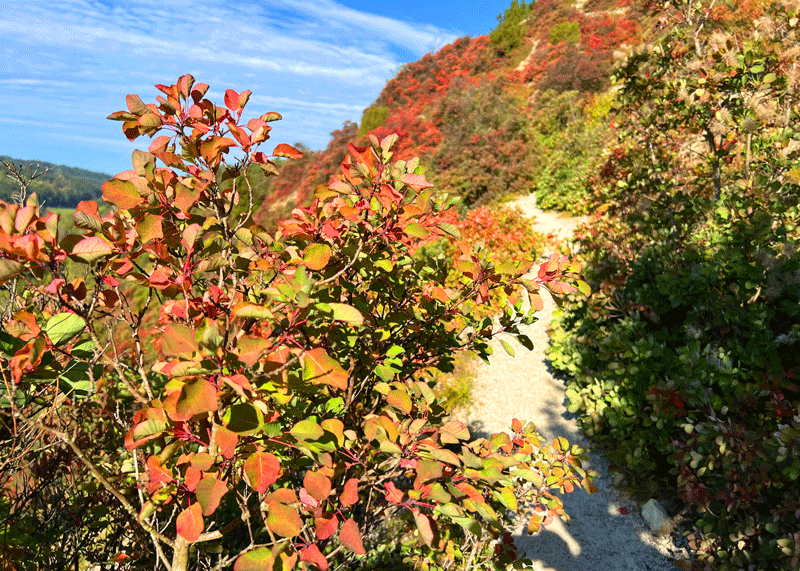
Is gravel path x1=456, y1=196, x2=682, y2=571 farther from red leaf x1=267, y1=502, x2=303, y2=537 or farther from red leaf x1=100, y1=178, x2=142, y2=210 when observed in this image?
red leaf x1=100, y1=178, x2=142, y2=210

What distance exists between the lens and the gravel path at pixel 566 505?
295 cm

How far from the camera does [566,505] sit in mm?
3459

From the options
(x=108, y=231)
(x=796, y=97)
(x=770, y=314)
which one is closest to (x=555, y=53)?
(x=796, y=97)

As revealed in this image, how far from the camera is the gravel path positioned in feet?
9.69

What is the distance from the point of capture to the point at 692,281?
3609 mm

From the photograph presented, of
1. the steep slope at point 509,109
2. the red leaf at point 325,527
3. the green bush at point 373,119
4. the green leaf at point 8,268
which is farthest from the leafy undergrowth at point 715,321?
the green bush at point 373,119

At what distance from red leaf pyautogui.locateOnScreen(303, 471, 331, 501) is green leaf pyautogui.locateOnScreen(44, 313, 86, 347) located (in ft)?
2.40

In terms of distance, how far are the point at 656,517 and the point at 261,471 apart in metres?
3.32

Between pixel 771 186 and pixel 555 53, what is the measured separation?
18353 millimetres

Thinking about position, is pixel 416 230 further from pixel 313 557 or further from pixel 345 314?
pixel 313 557

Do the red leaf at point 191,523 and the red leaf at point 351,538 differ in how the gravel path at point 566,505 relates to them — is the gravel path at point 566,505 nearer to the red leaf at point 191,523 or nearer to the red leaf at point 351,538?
the red leaf at point 351,538

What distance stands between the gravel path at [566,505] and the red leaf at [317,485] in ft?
5.30

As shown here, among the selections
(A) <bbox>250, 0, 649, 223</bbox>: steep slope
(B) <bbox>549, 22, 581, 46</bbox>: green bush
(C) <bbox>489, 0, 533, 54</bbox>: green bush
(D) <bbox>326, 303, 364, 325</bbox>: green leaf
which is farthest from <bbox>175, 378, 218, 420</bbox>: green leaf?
(C) <bbox>489, 0, 533, 54</bbox>: green bush

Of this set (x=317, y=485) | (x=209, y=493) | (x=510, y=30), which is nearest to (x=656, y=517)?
(x=317, y=485)
